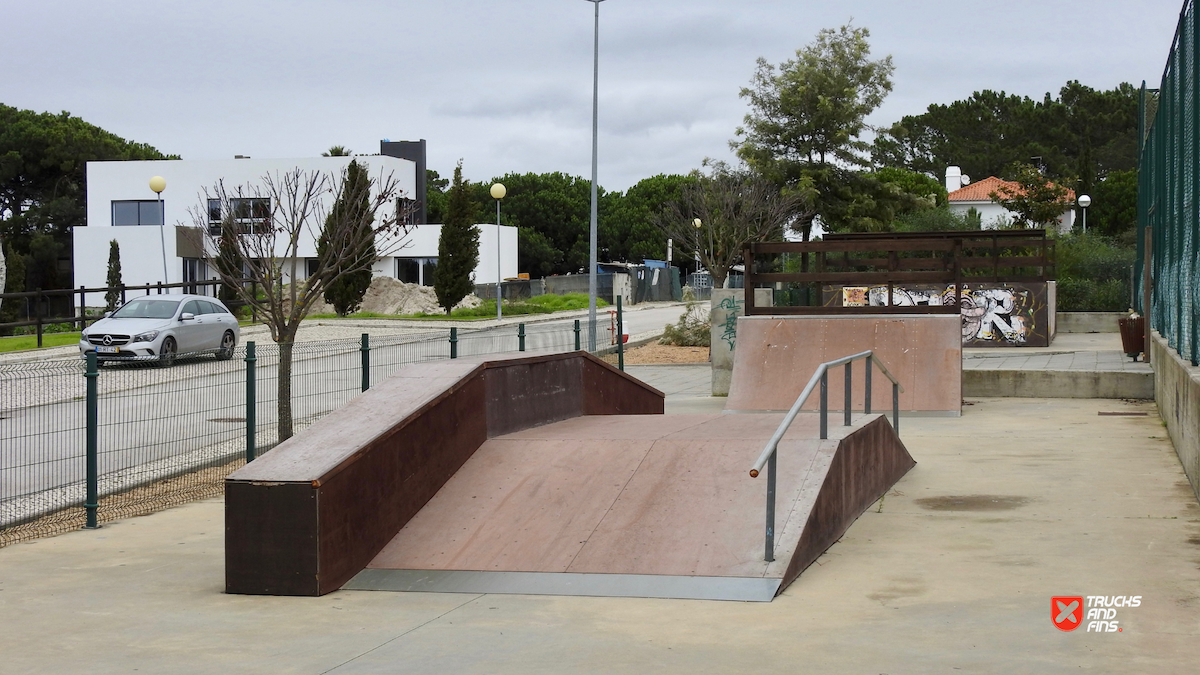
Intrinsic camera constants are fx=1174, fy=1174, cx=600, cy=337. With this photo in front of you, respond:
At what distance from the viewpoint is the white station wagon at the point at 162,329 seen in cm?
2314

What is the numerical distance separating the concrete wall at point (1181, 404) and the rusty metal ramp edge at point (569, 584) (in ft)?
16.0

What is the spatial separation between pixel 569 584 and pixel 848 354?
11.1 metres

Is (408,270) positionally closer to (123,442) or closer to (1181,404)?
(123,442)

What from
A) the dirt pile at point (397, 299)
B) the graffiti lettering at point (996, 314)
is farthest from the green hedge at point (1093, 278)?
the dirt pile at point (397, 299)

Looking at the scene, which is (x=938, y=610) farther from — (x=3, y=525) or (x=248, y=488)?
(x=3, y=525)

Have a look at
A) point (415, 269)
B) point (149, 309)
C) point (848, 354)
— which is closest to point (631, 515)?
point (848, 354)

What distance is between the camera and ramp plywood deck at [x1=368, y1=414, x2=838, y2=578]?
7.11 metres

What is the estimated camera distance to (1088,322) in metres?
34.5

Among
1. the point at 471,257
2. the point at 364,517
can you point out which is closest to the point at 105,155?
the point at 471,257

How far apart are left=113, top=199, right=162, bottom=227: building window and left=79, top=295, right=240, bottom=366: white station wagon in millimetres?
36797

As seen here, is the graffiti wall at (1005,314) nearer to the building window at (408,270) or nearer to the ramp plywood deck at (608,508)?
the ramp plywood deck at (608,508)

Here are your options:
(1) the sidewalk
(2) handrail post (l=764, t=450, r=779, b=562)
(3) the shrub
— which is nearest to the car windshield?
(3) the shrub

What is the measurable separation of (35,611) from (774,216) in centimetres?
3805

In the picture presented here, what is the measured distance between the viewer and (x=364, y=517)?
285 inches
